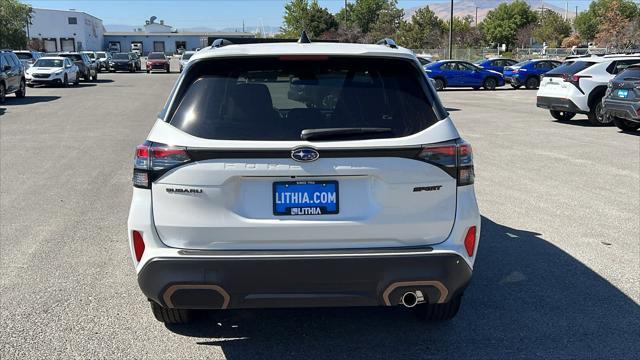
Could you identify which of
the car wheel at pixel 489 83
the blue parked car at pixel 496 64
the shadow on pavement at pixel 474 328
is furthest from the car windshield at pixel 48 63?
the shadow on pavement at pixel 474 328

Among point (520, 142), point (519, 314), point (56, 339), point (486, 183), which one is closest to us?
point (56, 339)

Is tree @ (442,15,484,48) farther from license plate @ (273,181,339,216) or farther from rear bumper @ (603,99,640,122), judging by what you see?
license plate @ (273,181,339,216)

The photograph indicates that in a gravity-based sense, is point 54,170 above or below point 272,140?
below

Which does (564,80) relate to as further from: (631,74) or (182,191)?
(182,191)

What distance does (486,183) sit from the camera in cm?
881

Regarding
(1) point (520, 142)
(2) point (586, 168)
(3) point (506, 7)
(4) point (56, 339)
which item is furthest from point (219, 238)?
(3) point (506, 7)

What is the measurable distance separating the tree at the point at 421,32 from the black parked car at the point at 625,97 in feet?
219

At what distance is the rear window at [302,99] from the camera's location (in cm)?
342

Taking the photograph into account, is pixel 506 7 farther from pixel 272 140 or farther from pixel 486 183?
pixel 272 140

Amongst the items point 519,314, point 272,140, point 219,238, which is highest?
point 272,140

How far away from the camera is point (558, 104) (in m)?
16.5

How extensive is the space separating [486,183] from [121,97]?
1971 centimetres

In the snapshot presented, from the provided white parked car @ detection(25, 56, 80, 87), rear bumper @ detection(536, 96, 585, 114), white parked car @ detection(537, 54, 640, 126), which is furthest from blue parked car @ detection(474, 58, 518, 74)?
white parked car @ detection(25, 56, 80, 87)

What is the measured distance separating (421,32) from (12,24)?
165 feet
